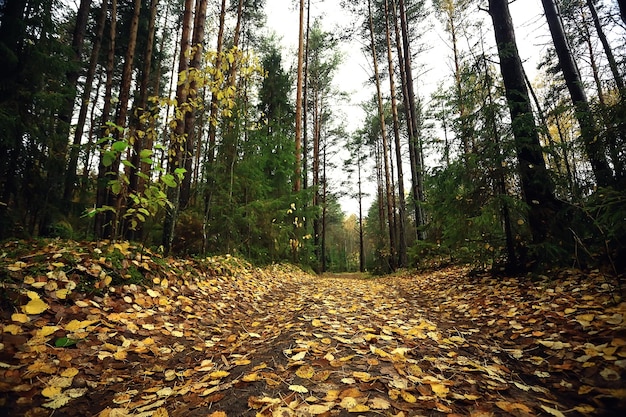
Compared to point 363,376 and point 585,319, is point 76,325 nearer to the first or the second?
point 363,376

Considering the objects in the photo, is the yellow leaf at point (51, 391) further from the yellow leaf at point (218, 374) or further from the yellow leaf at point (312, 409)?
the yellow leaf at point (312, 409)

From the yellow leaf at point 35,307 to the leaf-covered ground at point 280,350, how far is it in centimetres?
1

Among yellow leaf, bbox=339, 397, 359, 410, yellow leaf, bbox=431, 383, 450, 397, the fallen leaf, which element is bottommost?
yellow leaf, bbox=431, 383, 450, 397

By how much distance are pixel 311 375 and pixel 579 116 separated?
444 cm

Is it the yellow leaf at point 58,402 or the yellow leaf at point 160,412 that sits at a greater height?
the yellow leaf at point 58,402

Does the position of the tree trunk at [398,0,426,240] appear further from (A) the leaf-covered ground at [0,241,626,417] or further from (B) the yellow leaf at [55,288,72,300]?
(B) the yellow leaf at [55,288,72,300]

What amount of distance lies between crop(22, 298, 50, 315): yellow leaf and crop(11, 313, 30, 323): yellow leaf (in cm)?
5

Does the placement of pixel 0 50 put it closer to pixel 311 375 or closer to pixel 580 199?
pixel 311 375

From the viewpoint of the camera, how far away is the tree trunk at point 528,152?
416 centimetres

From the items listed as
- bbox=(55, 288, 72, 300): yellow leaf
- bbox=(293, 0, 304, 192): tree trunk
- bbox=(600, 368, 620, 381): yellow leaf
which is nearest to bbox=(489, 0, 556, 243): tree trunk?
bbox=(600, 368, 620, 381): yellow leaf

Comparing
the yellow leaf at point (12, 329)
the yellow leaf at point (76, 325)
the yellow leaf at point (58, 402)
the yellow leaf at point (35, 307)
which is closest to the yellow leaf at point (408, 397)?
the yellow leaf at point (58, 402)

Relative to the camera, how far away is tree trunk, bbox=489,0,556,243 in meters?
4.16

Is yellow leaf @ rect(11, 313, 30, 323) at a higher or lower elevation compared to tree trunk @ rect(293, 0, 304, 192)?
lower

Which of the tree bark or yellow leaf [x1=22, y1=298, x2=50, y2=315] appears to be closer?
yellow leaf [x1=22, y1=298, x2=50, y2=315]
